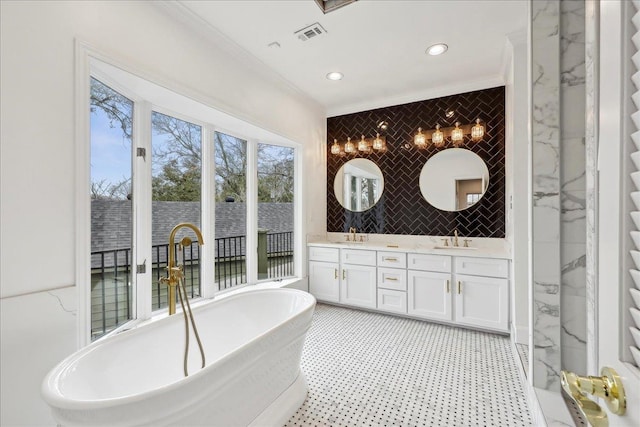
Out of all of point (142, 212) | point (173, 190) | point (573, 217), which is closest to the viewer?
point (573, 217)

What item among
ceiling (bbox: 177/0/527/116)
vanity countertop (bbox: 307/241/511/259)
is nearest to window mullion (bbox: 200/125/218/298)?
ceiling (bbox: 177/0/527/116)

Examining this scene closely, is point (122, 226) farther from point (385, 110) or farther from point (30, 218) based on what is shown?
point (385, 110)

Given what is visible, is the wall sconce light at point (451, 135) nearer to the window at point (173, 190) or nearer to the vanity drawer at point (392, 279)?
the vanity drawer at point (392, 279)

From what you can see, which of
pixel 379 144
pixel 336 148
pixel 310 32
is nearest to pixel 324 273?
pixel 336 148

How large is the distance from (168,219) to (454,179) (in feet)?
10.9

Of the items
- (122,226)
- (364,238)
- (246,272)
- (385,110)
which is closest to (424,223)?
(364,238)

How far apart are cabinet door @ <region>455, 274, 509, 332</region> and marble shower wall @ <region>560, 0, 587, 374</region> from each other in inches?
50.7

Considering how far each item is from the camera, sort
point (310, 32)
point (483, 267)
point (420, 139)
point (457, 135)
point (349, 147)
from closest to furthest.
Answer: point (310, 32) → point (483, 267) → point (457, 135) → point (420, 139) → point (349, 147)

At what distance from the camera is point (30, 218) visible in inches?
58.9

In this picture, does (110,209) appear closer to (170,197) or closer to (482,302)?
(170,197)

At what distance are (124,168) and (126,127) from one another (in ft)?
1.11

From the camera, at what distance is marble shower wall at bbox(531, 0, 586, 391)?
1662 millimetres

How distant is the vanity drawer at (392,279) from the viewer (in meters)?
3.43

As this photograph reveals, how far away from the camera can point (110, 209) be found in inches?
85.2
